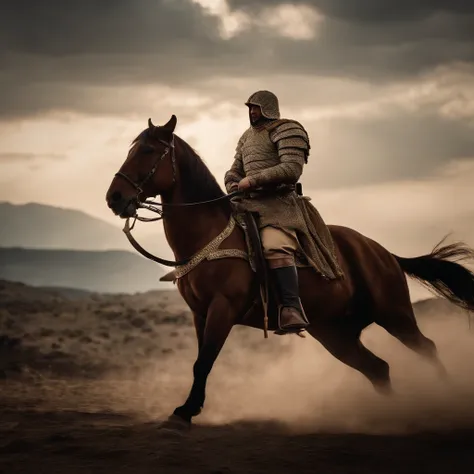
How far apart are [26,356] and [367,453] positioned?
8.90 metres

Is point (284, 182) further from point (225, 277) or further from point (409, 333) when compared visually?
point (409, 333)

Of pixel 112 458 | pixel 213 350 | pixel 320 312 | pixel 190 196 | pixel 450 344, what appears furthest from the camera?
pixel 450 344

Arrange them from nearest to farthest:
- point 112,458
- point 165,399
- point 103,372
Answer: point 112,458 < point 165,399 < point 103,372

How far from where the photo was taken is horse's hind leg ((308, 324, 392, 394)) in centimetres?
911

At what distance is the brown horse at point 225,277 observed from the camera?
749cm

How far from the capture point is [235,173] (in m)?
8.69

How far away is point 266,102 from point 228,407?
3328 mm

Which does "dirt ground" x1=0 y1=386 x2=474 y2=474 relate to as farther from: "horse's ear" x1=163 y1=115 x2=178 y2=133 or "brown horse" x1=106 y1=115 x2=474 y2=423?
"horse's ear" x1=163 y1=115 x2=178 y2=133

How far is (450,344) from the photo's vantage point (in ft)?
38.8

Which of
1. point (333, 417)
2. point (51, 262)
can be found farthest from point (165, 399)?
point (51, 262)

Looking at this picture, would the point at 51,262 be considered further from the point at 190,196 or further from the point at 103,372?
the point at 190,196

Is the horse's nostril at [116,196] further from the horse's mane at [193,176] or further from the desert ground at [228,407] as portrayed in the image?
the desert ground at [228,407]

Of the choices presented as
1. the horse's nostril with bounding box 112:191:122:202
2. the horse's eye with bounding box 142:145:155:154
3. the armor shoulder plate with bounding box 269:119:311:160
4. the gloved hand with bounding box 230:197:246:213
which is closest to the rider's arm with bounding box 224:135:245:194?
the gloved hand with bounding box 230:197:246:213

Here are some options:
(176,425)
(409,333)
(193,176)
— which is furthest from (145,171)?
(409,333)
